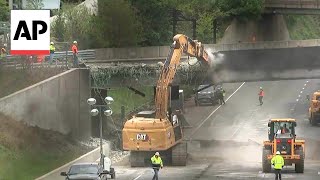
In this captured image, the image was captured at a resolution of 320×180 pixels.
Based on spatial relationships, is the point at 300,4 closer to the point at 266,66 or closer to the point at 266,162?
the point at 266,66

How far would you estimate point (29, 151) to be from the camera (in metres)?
43.7

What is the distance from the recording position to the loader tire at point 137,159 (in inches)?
1898

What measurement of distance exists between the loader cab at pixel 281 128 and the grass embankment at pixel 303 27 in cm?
7847

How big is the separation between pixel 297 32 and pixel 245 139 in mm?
68835

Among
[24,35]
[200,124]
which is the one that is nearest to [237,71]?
[200,124]

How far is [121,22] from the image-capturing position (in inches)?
3000

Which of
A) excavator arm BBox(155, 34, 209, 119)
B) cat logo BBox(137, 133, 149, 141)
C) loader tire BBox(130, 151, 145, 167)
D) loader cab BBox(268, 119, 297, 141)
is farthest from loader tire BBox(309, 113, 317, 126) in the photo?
cat logo BBox(137, 133, 149, 141)

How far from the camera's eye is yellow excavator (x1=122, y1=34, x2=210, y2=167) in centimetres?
4597

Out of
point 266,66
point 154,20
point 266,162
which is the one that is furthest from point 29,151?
point 154,20

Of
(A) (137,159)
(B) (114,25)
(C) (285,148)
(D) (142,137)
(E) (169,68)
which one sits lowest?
(A) (137,159)

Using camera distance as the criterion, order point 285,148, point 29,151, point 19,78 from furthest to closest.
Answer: point 19,78, point 285,148, point 29,151

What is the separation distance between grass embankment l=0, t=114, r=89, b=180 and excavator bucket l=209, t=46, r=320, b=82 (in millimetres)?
18253

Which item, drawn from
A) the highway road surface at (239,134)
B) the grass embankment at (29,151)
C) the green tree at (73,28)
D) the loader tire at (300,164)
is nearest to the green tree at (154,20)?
the green tree at (73,28)

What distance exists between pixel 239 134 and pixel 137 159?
17.5 m
